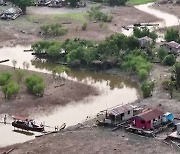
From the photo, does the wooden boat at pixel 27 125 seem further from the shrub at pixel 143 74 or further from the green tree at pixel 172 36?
the green tree at pixel 172 36

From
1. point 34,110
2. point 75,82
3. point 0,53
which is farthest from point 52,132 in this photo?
point 0,53

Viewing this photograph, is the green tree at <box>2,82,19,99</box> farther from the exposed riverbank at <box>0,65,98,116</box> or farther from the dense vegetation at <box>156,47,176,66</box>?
the dense vegetation at <box>156,47,176,66</box>

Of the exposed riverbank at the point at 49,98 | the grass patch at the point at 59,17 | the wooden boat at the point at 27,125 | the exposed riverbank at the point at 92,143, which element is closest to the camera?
the exposed riverbank at the point at 92,143

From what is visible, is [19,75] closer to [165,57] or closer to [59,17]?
[165,57]

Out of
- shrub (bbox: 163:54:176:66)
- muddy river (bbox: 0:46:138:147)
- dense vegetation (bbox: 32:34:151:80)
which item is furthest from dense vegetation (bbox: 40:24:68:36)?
shrub (bbox: 163:54:176:66)

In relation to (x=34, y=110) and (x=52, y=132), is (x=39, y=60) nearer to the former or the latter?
(x=34, y=110)

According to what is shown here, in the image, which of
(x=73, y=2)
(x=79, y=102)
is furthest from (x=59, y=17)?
(x=79, y=102)

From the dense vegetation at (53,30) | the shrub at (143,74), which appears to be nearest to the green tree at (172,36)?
the shrub at (143,74)
